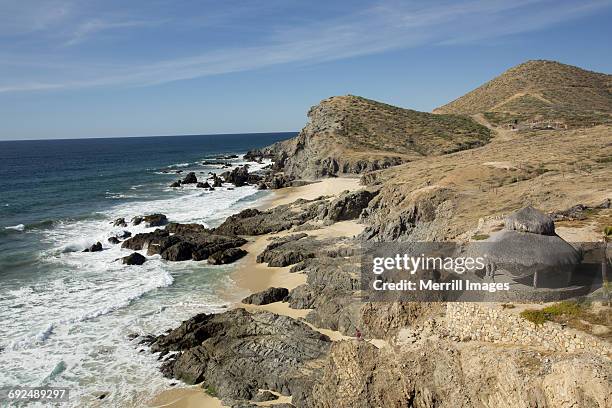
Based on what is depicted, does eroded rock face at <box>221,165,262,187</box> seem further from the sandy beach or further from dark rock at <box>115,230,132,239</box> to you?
dark rock at <box>115,230,132,239</box>

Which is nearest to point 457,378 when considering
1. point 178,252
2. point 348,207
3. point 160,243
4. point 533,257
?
point 533,257

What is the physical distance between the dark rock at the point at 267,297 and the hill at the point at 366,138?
38908 mm

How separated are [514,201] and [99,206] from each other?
50614mm

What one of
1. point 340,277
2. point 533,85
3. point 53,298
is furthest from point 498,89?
point 53,298

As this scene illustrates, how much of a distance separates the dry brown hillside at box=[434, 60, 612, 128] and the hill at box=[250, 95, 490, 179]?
9754 mm

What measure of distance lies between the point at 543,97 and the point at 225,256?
84.1 metres

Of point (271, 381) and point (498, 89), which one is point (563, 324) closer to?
point (271, 381)

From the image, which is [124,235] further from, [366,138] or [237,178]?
[366,138]

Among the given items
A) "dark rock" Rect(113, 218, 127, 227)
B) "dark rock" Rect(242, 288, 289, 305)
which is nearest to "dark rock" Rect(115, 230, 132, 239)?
"dark rock" Rect(113, 218, 127, 227)

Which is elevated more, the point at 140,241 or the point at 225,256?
the point at 140,241

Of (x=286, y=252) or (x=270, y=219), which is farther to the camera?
(x=270, y=219)

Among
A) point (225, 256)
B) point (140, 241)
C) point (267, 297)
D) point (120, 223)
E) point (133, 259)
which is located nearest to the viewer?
point (267, 297)

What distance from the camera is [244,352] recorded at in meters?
18.9

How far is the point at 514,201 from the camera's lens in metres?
25.5
